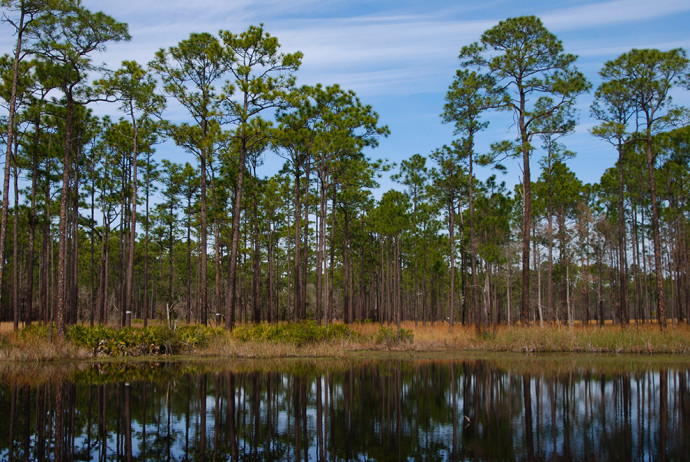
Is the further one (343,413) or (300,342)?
(300,342)

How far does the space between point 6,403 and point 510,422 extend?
33.6 feet

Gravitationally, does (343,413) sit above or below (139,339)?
below

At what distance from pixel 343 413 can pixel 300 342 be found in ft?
41.7

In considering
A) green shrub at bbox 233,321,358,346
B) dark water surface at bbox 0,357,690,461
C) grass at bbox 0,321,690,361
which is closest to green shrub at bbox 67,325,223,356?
grass at bbox 0,321,690,361

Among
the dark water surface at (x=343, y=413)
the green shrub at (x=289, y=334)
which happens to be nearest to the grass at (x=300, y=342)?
the green shrub at (x=289, y=334)

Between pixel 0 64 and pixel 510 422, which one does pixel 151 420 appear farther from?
pixel 0 64

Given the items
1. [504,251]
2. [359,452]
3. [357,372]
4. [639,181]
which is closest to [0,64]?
[357,372]

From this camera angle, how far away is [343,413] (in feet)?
36.3

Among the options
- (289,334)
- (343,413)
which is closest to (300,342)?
(289,334)

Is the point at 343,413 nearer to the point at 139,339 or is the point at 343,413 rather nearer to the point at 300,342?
the point at 300,342

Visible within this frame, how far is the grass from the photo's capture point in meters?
20.6

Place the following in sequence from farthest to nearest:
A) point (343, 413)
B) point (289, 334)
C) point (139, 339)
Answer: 1. point (289, 334)
2. point (139, 339)
3. point (343, 413)

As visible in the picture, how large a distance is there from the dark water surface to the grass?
9.39ft

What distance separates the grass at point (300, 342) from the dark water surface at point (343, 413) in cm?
286
